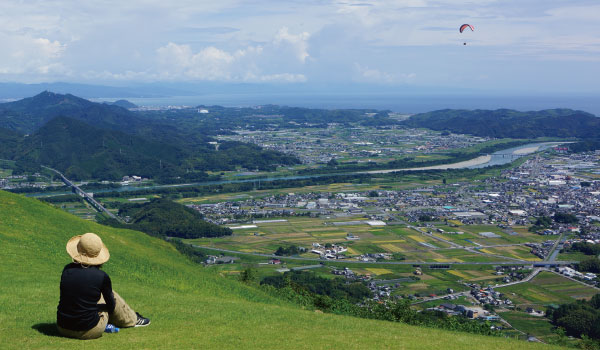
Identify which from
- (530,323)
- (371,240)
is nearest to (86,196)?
(371,240)

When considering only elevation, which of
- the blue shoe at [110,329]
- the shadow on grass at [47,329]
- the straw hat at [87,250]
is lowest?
the shadow on grass at [47,329]

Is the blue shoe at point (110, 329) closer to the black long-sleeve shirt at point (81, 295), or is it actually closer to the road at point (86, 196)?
the black long-sleeve shirt at point (81, 295)

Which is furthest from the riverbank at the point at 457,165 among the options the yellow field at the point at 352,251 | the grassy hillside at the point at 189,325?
the grassy hillside at the point at 189,325

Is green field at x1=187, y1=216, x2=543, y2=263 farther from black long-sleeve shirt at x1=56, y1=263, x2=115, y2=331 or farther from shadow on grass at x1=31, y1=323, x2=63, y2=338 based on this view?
black long-sleeve shirt at x1=56, y1=263, x2=115, y2=331

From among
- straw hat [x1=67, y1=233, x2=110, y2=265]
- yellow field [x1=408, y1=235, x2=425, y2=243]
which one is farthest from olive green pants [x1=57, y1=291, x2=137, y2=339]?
yellow field [x1=408, y1=235, x2=425, y2=243]

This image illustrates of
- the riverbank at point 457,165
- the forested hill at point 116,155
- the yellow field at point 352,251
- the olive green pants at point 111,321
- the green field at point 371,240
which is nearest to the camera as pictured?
the olive green pants at point 111,321

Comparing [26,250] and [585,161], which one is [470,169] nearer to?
[585,161]

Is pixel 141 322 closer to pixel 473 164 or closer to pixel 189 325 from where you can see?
pixel 189 325
